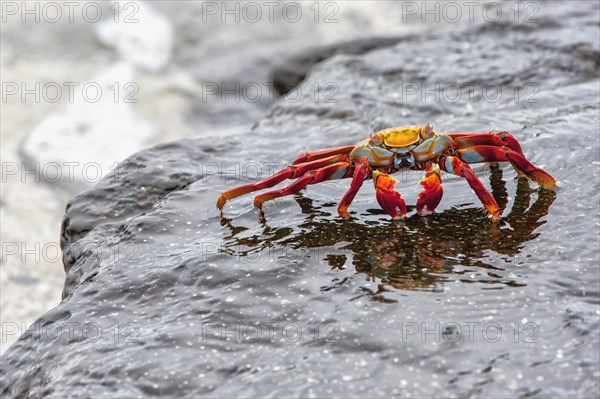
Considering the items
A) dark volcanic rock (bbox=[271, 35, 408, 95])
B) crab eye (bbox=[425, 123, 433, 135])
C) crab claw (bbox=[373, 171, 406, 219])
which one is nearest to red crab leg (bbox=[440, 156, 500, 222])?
crab eye (bbox=[425, 123, 433, 135])

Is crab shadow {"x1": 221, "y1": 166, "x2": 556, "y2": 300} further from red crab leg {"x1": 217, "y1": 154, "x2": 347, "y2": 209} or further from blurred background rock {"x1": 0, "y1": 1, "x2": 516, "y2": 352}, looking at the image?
blurred background rock {"x1": 0, "y1": 1, "x2": 516, "y2": 352}

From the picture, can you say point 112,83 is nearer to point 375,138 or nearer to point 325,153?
point 325,153

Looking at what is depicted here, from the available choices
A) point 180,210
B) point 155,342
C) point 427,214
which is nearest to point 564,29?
point 427,214

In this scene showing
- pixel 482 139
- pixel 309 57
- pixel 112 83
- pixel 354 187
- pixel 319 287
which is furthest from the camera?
pixel 112 83

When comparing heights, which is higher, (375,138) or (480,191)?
(375,138)

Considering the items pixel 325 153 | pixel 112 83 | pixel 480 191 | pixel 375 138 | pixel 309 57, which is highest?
pixel 375 138

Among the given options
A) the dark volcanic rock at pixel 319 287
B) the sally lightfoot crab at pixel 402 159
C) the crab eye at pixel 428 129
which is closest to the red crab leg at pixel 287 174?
the sally lightfoot crab at pixel 402 159

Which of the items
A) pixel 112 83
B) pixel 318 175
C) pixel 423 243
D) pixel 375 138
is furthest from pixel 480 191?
pixel 112 83
